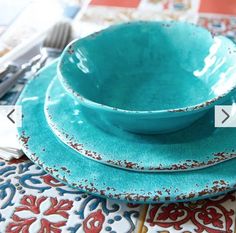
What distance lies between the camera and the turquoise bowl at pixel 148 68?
2.15 feet

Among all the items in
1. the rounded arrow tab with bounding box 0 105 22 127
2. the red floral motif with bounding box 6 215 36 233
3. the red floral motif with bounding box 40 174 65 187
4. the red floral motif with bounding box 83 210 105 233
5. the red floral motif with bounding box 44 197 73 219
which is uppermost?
the rounded arrow tab with bounding box 0 105 22 127

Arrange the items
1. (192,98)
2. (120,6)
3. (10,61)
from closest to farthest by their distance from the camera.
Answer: (192,98) < (10,61) < (120,6)

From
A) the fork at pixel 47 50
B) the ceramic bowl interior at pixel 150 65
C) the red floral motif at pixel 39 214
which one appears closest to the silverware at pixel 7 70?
the fork at pixel 47 50

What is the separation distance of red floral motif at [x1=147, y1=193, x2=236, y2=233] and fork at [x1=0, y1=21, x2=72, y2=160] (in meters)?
0.35

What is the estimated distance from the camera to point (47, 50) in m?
0.87

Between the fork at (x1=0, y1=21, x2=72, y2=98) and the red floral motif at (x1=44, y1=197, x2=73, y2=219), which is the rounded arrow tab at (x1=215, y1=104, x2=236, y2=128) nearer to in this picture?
the red floral motif at (x1=44, y1=197, x2=73, y2=219)

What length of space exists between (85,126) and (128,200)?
0.13 metres

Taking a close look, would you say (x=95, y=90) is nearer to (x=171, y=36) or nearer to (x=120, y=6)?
(x=171, y=36)

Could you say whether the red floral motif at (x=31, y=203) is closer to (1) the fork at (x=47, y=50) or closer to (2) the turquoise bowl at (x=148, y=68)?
(2) the turquoise bowl at (x=148, y=68)

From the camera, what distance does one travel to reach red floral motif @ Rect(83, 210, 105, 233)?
535 mm

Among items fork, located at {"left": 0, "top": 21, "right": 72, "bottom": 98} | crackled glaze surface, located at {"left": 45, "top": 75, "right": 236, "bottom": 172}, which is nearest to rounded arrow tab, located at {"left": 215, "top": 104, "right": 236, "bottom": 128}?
crackled glaze surface, located at {"left": 45, "top": 75, "right": 236, "bottom": 172}

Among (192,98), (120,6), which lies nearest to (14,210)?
(192,98)

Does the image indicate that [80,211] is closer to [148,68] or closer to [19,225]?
[19,225]

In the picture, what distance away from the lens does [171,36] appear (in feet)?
2.53
